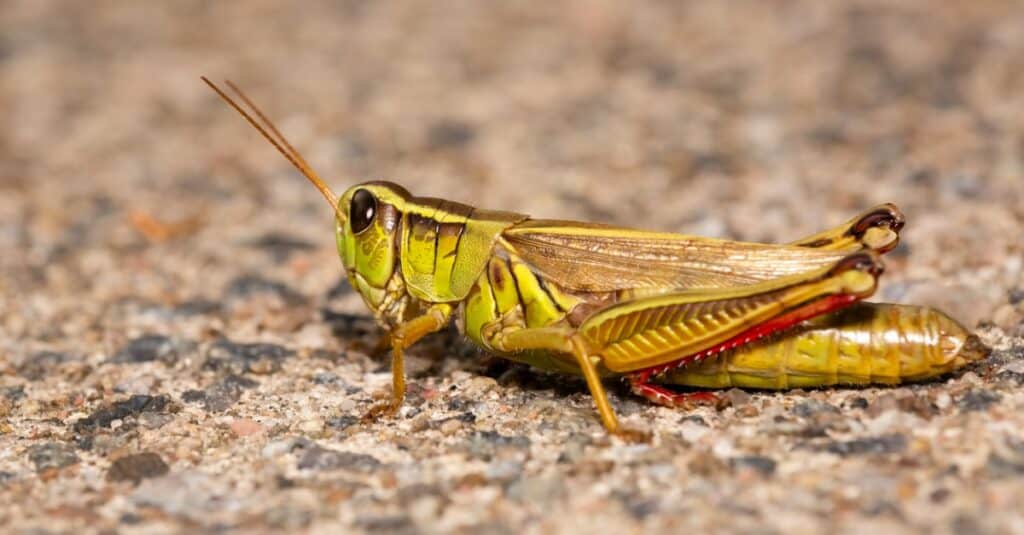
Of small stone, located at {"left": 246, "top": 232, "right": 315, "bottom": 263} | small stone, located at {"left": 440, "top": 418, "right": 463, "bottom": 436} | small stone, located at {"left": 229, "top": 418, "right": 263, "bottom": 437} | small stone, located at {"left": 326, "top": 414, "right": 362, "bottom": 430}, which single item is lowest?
small stone, located at {"left": 229, "top": 418, "right": 263, "bottom": 437}

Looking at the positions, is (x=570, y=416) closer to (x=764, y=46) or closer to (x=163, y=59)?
(x=764, y=46)

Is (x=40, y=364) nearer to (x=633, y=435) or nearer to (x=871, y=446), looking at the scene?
(x=633, y=435)

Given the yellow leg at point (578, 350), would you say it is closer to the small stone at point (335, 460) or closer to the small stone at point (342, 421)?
the small stone at point (342, 421)

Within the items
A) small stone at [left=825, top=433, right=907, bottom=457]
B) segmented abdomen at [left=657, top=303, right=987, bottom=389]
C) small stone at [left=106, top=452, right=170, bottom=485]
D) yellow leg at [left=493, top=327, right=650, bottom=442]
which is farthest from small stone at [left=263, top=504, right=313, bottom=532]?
small stone at [left=825, top=433, right=907, bottom=457]

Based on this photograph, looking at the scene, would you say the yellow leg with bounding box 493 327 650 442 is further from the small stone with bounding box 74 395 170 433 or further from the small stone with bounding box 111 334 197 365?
the small stone with bounding box 111 334 197 365

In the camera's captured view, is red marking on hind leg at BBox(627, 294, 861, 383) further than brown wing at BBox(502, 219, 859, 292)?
No

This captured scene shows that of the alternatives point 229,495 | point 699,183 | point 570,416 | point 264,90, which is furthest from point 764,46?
point 229,495
